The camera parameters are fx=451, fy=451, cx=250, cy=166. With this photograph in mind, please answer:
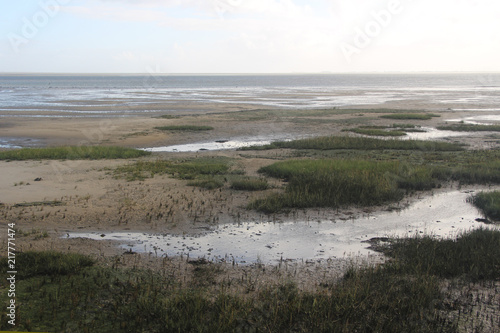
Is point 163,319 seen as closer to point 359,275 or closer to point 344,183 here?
point 359,275

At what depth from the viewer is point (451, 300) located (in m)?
7.49

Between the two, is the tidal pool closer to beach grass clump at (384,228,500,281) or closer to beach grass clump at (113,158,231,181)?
beach grass clump at (384,228,500,281)

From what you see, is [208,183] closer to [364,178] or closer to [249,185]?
[249,185]

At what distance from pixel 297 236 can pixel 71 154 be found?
1423 cm

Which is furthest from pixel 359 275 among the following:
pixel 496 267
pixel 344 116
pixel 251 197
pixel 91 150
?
pixel 344 116

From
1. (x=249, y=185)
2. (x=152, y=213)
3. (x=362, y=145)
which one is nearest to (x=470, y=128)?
(x=362, y=145)

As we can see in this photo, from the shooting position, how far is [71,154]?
21297 millimetres

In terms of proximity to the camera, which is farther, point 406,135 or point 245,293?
point 406,135

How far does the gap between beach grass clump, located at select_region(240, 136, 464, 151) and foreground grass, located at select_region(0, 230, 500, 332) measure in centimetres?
1505

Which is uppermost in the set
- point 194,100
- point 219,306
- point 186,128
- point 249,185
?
point 194,100

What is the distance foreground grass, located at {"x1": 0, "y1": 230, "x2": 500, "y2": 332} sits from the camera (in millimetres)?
6594

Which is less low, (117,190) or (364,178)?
(364,178)

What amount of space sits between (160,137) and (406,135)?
16.1 metres

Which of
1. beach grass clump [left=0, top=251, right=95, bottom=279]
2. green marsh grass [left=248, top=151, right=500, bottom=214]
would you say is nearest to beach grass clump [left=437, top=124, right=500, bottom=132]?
green marsh grass [left=248, top=151, right=500, bottom=214]
